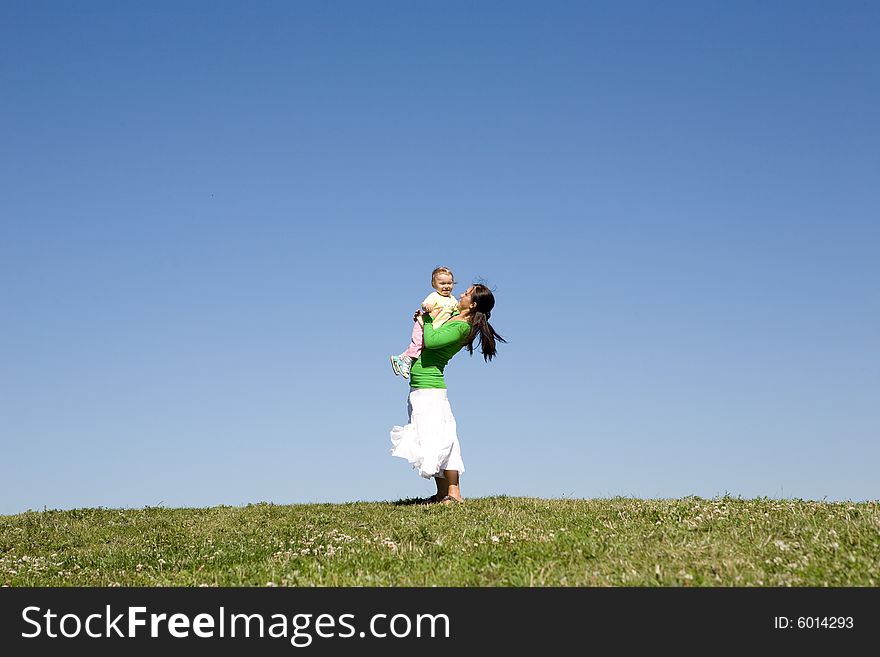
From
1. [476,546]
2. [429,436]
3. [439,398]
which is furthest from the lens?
[439,398]

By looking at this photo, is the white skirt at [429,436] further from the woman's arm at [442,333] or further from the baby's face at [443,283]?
the baby's face at [443,283]

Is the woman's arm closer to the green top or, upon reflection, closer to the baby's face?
the green top

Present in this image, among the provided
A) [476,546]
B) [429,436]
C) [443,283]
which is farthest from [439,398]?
[476,546]

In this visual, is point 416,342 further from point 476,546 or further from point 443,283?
point 476,546

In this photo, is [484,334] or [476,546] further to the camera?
[484,334]

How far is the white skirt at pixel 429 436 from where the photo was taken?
20078mm

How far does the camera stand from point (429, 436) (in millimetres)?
20172

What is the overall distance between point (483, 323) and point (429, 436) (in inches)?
115

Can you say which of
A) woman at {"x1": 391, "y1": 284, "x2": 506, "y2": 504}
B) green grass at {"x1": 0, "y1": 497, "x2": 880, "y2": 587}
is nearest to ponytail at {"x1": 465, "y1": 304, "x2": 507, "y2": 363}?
woman at {"x1": 391, "y1": 284, "x2": 506, "y2": 504}

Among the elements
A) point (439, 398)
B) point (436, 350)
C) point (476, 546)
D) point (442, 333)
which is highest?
point (442, 333)
